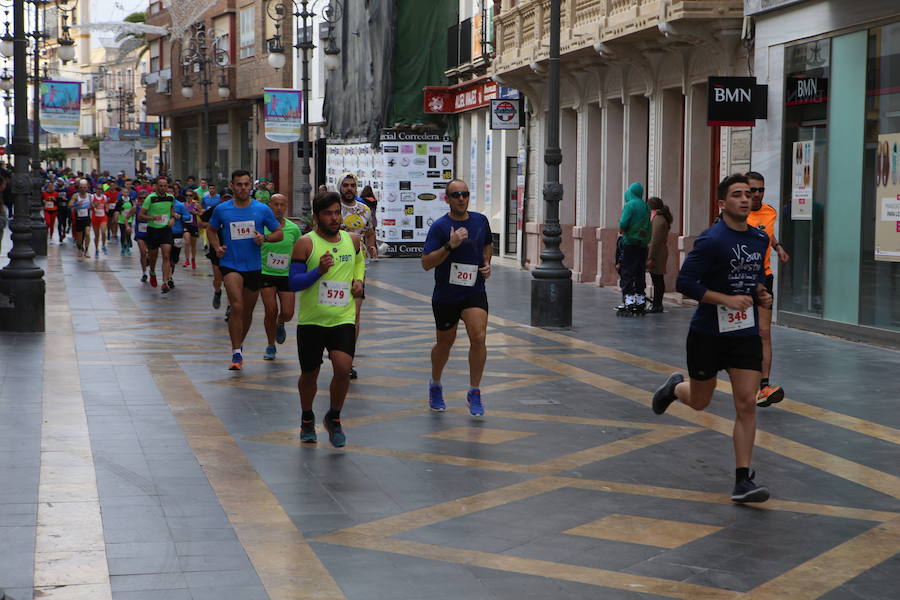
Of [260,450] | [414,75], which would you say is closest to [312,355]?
[260,450]

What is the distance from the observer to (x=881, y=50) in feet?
48.8

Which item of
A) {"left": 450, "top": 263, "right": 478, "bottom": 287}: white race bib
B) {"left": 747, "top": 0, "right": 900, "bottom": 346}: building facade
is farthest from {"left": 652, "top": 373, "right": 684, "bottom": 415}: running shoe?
{"left": 747, "top": 0, "right": 900, "bottom": 346}: building facade

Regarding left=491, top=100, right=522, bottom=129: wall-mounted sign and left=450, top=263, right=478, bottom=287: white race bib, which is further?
left=491, top=100, right=522, bottom=129: wall-mounted sign

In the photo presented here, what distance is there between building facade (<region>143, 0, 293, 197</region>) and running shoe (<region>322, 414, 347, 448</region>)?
41754 millimetres

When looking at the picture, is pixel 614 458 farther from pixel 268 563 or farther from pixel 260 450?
pixel 268 563

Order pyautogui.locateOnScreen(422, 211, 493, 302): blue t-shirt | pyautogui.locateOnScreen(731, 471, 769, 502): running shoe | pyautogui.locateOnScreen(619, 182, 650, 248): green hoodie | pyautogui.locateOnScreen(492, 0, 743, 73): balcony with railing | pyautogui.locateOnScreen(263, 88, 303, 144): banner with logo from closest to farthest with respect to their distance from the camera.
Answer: pyautogui.locateOnScreen(731, 471, 769, 502): running shoe
pyautogui.locateOnScreen(422, 211, 493, 302): blue t-shirt
pyautogui.locateOnScreen(619, 182, 650, 248): green hoodie
pyautogui.locateOnScreen(492, 0, 743, 73): balcony with railing
pyautogui.locateOnScreen(263, 88, 303, 144): banner with logo

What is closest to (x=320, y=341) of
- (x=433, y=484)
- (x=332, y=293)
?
(x=332, y=293)

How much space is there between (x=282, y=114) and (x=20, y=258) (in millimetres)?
21600

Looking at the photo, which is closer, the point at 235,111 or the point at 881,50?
the point at 881,50

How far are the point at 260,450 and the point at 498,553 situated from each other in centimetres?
274

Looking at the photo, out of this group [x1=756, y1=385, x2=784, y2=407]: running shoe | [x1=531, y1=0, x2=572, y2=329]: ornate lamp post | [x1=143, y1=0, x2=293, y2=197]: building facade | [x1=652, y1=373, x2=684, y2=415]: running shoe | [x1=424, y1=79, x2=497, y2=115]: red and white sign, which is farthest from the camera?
[x1=143, y1=0, x2=293, y2=197]: building facade

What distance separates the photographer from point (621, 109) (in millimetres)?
24375

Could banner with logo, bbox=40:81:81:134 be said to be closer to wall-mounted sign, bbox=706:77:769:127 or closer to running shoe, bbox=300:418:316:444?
wall-mounted sign, bbox=706:77:769:127

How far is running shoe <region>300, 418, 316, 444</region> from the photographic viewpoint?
28.9 ft
